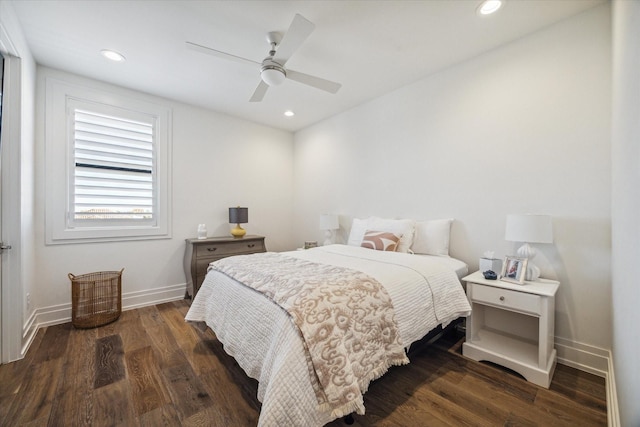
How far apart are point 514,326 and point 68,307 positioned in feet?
14.7

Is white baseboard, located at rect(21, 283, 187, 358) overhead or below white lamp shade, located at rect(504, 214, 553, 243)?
below

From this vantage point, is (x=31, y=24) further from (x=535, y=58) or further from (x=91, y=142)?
(x=535, y=58)

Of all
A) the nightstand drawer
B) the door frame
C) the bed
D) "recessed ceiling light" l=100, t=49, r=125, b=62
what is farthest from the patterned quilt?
"recessed ceiling light" l=100, t=49, r=125, b=62

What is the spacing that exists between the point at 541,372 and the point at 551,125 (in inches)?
73.2

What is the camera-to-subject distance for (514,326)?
2.26m

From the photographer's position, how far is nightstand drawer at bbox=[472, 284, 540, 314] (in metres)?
1.82

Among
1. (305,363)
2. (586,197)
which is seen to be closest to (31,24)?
(305,363)

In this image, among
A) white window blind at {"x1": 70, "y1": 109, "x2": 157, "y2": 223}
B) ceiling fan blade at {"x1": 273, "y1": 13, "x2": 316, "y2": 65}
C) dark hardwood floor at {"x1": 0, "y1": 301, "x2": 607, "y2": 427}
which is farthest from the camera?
white window blind at {"x1": 70, "y1": 109, "x2": 157, "y2": 223}

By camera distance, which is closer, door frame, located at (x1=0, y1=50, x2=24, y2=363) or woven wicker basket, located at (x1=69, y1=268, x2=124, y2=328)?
door frame, located at (x1=0, y1=50, x2=24, y2=363)

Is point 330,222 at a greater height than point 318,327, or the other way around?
point 330,222

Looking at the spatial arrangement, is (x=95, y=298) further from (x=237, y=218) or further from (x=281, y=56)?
(x=281, y=56)

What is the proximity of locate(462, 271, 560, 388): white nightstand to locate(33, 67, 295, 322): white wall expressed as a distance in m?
3.24

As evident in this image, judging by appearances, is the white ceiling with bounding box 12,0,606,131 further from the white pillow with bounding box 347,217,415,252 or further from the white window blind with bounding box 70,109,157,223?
the white pillow with bounding box 347,217,415,252

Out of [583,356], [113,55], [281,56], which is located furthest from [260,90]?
[583,356]
